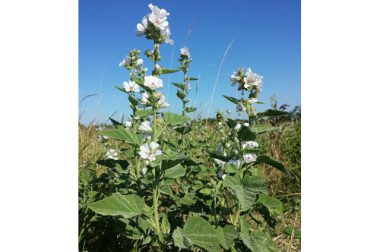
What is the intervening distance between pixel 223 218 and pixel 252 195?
238 millimetres

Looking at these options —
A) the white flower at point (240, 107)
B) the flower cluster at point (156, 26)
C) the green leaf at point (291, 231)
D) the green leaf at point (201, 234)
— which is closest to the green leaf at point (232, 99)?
the white flower at point (240, 107)

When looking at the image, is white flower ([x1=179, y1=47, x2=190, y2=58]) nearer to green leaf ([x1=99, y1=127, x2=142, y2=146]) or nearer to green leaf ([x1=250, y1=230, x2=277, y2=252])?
green leaf ([x1=99, y1=127, x2=142, y2=146])

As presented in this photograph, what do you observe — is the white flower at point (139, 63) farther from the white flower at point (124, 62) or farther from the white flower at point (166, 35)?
the white flower at point (166, 35)

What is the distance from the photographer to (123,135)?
932 millimetres

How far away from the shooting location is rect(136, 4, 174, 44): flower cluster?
3.18 feet

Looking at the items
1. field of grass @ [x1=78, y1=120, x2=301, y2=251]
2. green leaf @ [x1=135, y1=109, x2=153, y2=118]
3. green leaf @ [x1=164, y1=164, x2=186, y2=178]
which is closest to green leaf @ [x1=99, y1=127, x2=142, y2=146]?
green leaf @ [x1=164, y1=164, x2=186, y2=178]

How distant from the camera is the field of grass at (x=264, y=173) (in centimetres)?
132

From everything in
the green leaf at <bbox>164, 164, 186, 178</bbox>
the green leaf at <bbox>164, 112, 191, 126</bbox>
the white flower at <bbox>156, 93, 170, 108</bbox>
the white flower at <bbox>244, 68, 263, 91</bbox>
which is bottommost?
the green leaf at <bbox>164, 164, 186, 178</bbox>

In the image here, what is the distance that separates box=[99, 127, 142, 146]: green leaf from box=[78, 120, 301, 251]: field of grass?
1.00 feet

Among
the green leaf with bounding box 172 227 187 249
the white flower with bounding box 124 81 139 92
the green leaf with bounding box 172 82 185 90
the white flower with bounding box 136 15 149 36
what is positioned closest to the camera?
the green leaf with bounding box 172 227 187 249

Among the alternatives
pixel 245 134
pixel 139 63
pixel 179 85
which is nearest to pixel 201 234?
pixel 245 134
